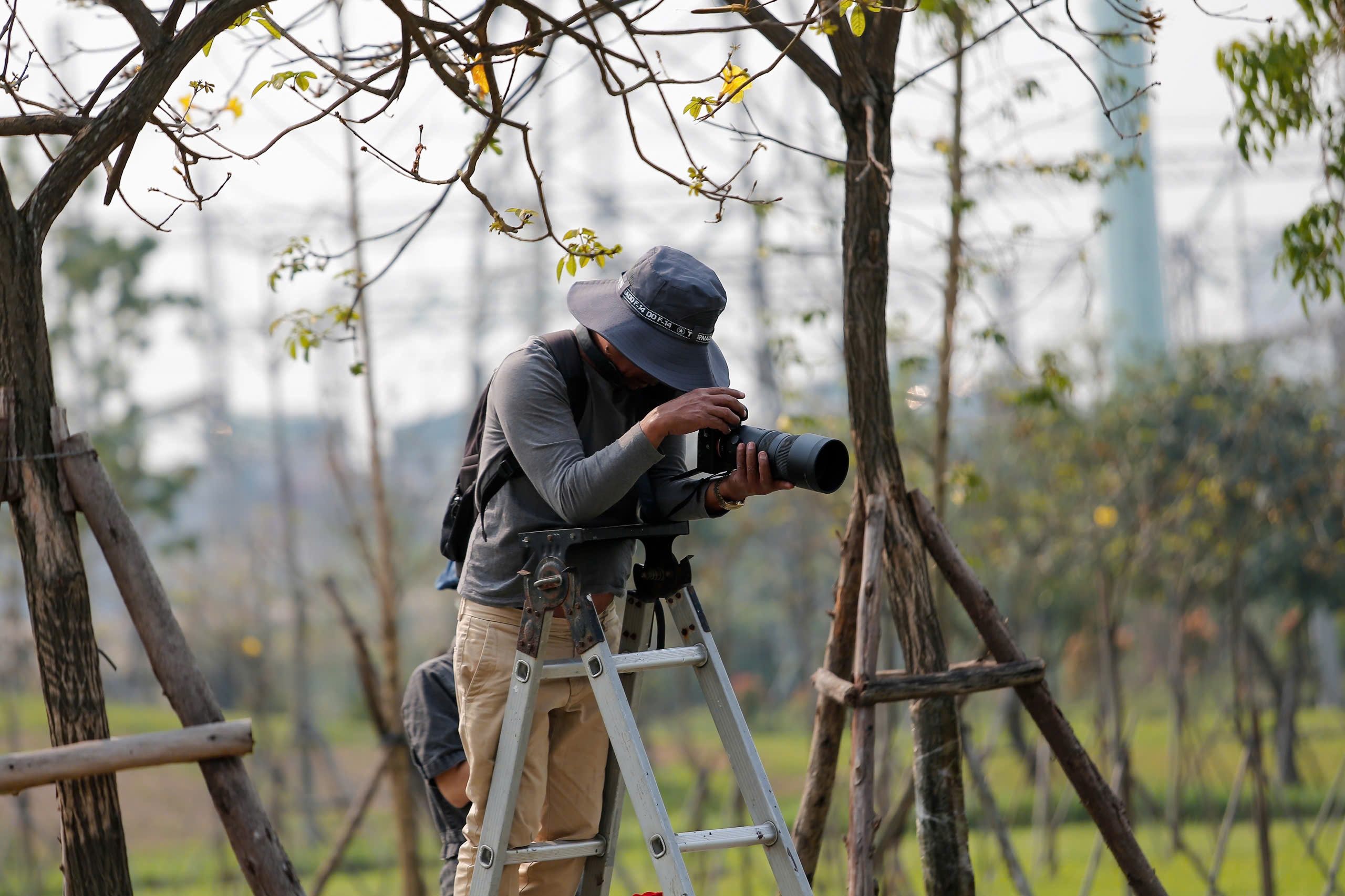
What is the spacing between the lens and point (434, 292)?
619 inches

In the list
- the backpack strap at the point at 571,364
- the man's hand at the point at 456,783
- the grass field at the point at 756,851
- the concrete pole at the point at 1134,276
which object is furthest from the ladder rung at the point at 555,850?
the concrete pole at the point at 1134,276

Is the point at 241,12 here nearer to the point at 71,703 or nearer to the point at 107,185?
the point at 107,185

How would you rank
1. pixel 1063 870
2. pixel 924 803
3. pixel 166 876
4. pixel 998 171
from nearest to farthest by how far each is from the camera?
1. pixel 924 803
2. pixel 998 171
3. pixel 1063 870
4. pixel 166 876

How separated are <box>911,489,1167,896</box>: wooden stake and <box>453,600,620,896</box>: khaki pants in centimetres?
113

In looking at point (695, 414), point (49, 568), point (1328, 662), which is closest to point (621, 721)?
point (695, 414)

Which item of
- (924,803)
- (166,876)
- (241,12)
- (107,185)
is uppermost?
(241,12)

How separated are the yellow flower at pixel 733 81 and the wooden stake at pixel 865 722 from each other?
1202mm

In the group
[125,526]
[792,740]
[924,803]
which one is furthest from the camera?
[792,740]

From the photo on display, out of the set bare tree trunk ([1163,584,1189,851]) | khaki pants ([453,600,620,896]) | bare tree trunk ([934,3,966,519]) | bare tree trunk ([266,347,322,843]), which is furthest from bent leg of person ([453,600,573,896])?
bare tree trunk ([1163,584,1189,851])

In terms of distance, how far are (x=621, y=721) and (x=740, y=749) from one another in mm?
338

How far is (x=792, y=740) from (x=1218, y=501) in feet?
24.4

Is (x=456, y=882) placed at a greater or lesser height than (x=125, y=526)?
lesser

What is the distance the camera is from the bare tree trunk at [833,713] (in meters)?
3.46

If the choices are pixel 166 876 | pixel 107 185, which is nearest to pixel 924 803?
pixel 107 185
